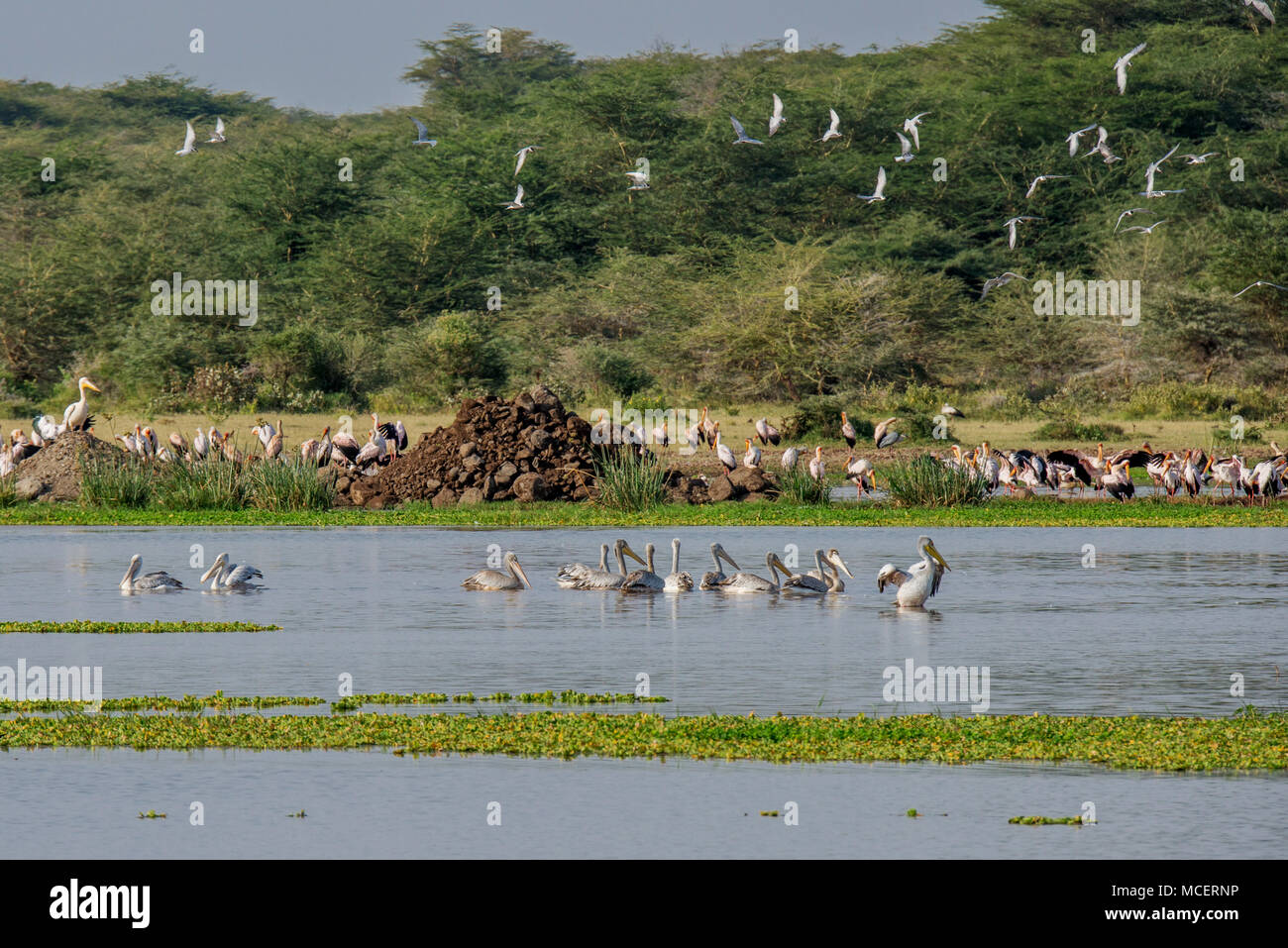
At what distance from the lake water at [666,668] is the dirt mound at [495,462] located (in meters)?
4.02

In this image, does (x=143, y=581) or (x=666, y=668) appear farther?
(x=143, y=581)

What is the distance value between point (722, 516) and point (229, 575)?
9223mm

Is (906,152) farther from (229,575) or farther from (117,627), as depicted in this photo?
(117,627)

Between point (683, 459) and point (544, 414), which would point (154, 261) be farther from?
point (544, 414)

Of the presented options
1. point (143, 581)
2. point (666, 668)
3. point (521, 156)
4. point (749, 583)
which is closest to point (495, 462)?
point (143, 581)

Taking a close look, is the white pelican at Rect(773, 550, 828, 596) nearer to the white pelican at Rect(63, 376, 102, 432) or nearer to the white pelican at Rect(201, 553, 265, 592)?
the white pelican at Rect(201, 553, 265, 592)

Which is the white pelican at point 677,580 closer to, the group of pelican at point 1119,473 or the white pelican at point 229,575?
the white pelican at point 229,575

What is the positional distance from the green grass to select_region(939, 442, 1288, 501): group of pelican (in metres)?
14.4

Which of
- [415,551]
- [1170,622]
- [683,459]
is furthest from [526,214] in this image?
A: [1170,622]

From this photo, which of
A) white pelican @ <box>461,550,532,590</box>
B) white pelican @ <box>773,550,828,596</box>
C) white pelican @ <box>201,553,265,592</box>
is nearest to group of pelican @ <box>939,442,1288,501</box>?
white pelican @ <box>773,550,828,596</box>

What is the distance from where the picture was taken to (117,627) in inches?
567

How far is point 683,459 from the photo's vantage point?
3478 cm

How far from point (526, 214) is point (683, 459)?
29.4m

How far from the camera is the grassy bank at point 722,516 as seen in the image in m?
24.4
